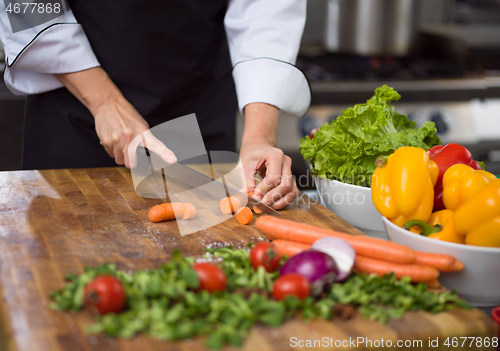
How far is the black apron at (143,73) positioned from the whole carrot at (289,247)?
0.89m

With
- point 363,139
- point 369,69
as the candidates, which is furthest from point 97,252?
point 369,69

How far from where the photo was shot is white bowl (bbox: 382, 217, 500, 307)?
0.82 metres

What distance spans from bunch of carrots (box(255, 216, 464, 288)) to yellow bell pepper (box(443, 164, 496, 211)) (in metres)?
0.14

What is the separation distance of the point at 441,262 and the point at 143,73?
117cm

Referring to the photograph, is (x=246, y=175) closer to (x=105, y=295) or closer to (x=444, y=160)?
(x=444, y=160)

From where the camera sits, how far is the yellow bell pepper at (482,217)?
82 cm

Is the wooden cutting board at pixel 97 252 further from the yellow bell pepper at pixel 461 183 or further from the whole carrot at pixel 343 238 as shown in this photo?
the yellow bell pepper at pixel 461 183

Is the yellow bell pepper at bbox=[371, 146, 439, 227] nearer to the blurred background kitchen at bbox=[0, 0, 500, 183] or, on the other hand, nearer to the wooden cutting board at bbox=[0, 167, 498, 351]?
the wooden cutting board at bbox=[0, 167, 498, 351]

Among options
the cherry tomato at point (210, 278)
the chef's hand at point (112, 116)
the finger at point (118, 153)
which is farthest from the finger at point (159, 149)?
the cherry tomato at point (210, 278)

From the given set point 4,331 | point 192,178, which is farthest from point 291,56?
point 4,331

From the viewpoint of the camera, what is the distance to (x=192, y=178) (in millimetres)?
1373

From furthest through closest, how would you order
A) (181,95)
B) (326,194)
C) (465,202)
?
(181,95) → (326,194) → (465,202)

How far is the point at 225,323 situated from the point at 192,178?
0.73m

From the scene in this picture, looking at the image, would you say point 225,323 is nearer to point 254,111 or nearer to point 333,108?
point 254,111
